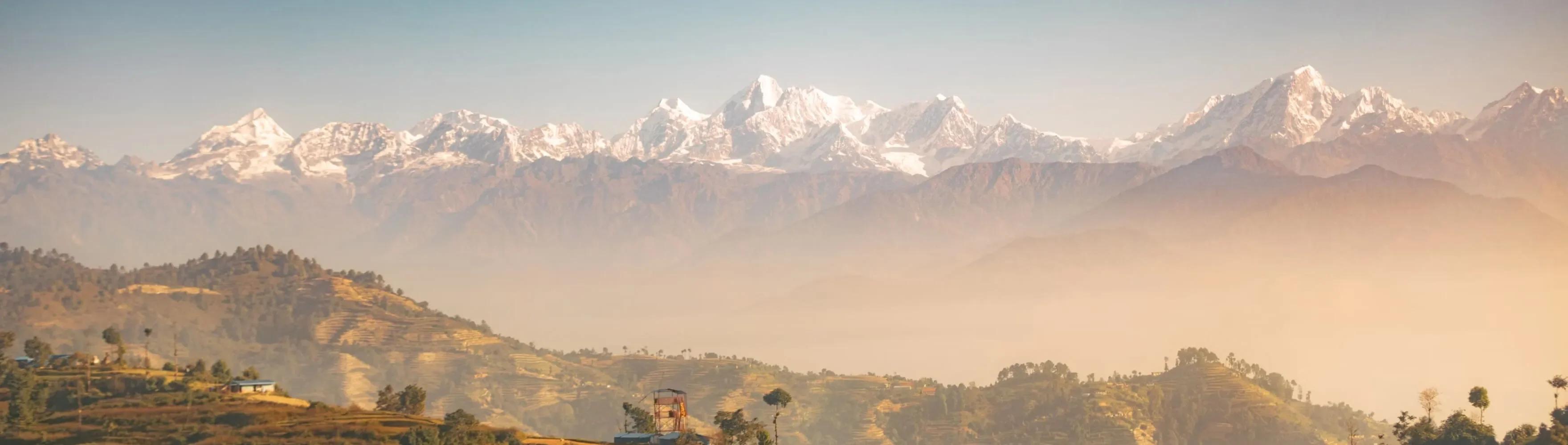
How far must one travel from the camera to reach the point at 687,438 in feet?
653

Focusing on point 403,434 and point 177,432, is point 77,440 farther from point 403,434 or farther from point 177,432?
point 403,434

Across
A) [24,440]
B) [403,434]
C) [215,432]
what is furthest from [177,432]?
[403,434]

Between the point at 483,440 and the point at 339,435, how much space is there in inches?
772

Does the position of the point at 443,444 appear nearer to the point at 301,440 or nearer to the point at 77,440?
the point at 301,440

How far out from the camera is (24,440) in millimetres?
189500

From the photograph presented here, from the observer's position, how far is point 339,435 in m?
196

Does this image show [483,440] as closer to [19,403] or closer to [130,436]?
[130,436]

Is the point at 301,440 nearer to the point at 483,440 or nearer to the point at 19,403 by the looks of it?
the point at 483,440

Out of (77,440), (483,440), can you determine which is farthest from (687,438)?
(77,440)

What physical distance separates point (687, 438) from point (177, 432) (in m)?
71.1

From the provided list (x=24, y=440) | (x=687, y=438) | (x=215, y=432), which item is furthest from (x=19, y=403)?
(x=687, y=438)

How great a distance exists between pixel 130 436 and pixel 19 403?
17277 mm

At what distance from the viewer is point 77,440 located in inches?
7559

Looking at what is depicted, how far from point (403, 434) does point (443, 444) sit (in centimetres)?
1005
